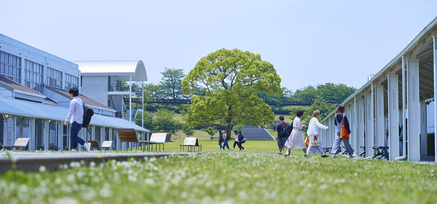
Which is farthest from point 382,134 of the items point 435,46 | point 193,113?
point 193,113

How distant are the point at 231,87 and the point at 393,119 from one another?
38.7 metres

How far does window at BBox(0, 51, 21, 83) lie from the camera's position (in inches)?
1232

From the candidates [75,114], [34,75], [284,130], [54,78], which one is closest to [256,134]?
[54,78]

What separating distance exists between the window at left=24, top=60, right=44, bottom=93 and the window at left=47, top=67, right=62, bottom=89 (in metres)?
1.61

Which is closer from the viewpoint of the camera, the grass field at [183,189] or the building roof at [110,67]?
the grass field at [183,189]

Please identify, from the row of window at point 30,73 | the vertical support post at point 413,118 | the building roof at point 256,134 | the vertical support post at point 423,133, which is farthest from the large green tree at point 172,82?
the vertical support post at point 413,118

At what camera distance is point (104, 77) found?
172 feet

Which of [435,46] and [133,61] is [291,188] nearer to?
[435,46]

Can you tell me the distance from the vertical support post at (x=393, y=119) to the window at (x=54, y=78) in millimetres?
30340

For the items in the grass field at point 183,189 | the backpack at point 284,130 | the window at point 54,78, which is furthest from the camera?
the window at point 54,78

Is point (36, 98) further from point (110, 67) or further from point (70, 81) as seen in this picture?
point (110, 67)

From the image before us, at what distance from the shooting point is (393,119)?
15.6 m

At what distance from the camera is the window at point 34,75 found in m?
35.0

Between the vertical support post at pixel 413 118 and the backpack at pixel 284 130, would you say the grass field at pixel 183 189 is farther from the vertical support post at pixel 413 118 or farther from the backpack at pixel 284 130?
the backpack at pixel 284 130
